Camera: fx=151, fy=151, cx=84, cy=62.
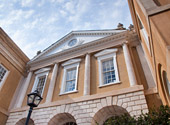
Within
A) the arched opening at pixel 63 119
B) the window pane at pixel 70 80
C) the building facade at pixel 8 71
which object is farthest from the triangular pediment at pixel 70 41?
the arched opening at pixel 63 119

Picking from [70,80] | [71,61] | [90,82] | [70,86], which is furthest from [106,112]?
[71,61]

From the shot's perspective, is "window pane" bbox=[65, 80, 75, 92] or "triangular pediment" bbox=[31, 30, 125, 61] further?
"triangular pediment" bbox=[31, 30, 125, 61]

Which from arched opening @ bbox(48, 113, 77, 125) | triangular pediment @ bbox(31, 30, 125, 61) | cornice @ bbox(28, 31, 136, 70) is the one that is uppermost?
triangular pediment @ bbox(31, 30, 125, 61)

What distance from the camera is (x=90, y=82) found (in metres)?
11.5

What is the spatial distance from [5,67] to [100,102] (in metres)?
9.62

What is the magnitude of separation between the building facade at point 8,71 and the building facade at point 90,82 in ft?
2.05

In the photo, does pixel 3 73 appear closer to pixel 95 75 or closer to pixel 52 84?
pixel 52 84

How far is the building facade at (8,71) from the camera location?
12961 millimetres

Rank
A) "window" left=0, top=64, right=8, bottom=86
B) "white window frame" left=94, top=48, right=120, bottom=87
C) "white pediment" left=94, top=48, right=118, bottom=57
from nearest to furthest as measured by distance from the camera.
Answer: "white window frame" left=94, top=48, right=120, bottom=87
"white pediment" left=94, top=48, right=118, bottom=57
"window" left=0, top=64, right=8, bottom=86

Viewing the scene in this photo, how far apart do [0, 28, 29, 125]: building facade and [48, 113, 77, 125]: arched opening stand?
15.2 feet

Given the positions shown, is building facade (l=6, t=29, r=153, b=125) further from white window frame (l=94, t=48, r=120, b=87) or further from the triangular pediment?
the triangular pediment

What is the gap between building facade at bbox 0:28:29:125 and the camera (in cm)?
1296

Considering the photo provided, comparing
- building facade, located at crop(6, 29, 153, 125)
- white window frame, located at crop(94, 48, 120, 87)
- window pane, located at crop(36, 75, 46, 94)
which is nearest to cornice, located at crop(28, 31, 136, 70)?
building facade, located at crop(6, 29, 153, 125)

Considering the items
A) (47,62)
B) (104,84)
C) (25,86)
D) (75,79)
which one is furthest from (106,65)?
(25,86)
